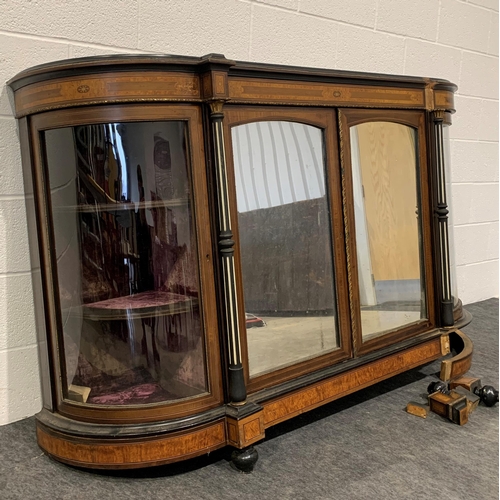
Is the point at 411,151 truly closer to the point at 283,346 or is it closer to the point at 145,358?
the point at 283,346

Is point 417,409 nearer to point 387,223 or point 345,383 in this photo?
point 345,383

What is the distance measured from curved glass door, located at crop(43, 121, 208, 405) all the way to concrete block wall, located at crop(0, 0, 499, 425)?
1.06 feet

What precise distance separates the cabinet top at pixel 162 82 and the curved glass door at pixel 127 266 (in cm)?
9

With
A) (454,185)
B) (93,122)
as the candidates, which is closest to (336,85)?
(93,122)

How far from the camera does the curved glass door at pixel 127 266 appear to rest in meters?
1.50

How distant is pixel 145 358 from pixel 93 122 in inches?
23.9

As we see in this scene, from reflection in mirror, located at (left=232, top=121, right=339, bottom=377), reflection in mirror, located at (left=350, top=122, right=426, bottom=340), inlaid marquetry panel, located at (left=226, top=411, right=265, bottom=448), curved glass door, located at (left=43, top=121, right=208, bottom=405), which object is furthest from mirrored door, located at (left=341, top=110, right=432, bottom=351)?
curved glass door, located at (left=43, top=121, right=208, bottom=405)

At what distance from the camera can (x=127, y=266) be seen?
5.01ft

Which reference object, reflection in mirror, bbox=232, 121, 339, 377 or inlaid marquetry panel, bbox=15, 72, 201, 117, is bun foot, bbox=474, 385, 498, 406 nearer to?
reflection in mirror, bbox=232, 121, 339, 377

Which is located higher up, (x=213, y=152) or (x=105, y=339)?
(x=213, y=152)

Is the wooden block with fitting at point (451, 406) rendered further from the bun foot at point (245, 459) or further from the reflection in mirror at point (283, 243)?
the bun foot at point (245, 459)

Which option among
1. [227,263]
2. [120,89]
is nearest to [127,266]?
[227,263]

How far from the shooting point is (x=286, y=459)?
1.59 m

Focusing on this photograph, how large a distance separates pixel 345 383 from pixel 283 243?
0.46 meters
